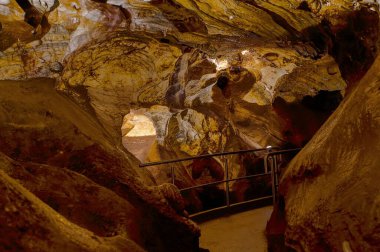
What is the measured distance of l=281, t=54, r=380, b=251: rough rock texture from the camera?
2.46m

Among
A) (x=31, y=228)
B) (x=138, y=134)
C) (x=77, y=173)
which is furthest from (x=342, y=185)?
(x=138, y=134)

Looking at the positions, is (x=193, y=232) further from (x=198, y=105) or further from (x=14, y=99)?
(x=198, y=105)

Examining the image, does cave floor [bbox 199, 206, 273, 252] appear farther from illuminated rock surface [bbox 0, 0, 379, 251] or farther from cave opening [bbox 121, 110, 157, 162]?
cave opening [bbox 121, 110, 157, 162]

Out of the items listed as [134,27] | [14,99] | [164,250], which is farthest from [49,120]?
[134,27]

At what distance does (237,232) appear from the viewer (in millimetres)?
5258

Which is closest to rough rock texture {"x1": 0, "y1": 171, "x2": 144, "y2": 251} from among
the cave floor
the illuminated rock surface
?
the illuminated rock surface

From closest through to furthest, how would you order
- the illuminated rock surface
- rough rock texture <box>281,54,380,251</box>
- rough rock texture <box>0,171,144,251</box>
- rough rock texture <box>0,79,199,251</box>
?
rough rock texture <box>0,171,144,251</box>, rough rock texture <box>281,54,380,251</box>, rough rock texture <box>0,79,199,251</box>, the illuminated rock surface

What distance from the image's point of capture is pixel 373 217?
2355 millimetres

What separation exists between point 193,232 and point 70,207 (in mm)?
1514

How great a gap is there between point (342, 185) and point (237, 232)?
9.06 ft

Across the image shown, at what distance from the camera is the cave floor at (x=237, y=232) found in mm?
4707

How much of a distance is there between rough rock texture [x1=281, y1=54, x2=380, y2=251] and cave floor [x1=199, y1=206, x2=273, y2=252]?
1.30 meters

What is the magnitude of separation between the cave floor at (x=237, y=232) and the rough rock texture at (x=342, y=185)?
51.0 inches

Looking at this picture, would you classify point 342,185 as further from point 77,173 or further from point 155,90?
point 155,90
